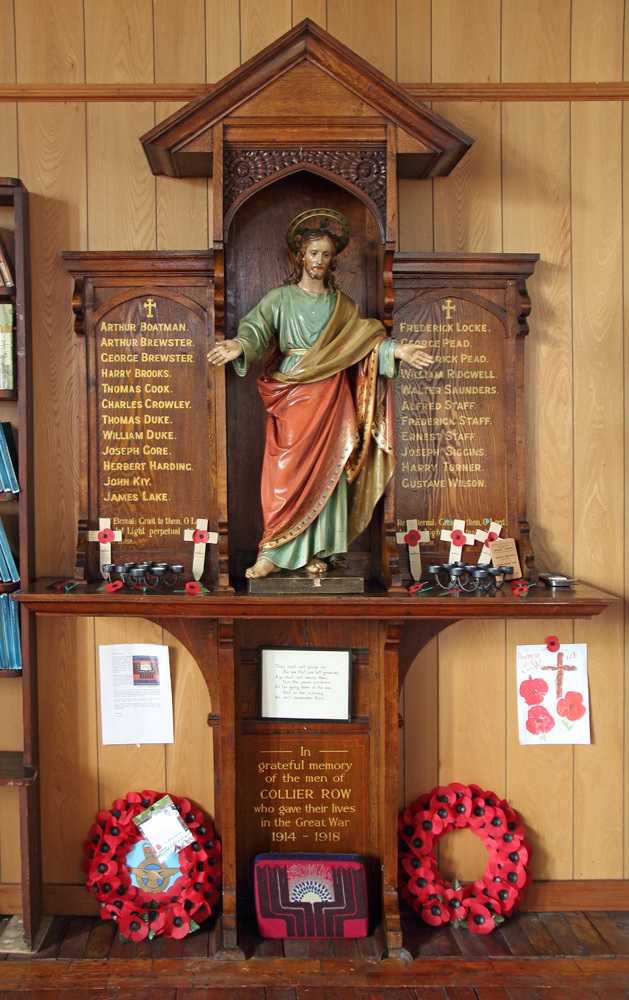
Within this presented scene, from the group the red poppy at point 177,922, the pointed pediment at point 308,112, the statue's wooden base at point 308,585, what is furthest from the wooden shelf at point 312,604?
the pointed pediment at point 308,112

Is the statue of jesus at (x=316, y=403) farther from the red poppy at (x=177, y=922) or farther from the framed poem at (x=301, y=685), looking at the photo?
the red poppy at (x=177, y=922)

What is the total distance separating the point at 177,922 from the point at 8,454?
1636 millimetres

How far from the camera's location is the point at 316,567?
8.44ft

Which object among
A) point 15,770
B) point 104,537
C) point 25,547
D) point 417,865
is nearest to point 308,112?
point 104,537

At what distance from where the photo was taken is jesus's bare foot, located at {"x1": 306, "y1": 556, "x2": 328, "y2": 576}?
2.56 meters

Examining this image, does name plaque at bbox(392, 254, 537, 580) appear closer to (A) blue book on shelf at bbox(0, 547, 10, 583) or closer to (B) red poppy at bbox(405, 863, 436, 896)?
(B) red poppy at bbox(405, 863, 436, 896)

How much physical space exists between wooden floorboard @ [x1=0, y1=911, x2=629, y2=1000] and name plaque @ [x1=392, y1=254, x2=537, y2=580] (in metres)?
1.23

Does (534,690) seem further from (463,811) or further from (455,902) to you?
(455,902)

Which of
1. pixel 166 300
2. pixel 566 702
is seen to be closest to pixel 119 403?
pixel 166 300

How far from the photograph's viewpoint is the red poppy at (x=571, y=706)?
9.40 ft

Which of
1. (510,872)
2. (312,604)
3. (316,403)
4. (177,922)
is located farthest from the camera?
(510,872)

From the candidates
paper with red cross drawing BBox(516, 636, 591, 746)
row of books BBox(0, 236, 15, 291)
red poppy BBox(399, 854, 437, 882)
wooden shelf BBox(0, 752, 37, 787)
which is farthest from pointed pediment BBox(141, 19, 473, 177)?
red poppy BBox(399, 854, 437, 882)

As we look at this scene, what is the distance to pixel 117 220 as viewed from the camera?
2.80m

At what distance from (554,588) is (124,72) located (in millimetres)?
2243
